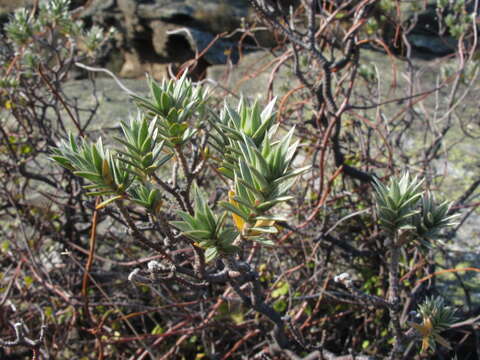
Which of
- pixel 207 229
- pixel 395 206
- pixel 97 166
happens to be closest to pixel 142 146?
pixel 97 166

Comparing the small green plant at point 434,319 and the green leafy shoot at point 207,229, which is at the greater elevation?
the green leafy shoot at point 207,229

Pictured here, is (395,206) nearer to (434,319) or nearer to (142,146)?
(434,319)

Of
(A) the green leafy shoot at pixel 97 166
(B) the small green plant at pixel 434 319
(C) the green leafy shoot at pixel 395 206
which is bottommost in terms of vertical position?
(B) the small green plant at pixel 434 319

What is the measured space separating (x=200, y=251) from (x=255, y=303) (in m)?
0.37

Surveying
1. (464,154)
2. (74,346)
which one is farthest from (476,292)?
(74,346)

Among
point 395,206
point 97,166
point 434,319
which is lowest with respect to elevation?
point 434,319

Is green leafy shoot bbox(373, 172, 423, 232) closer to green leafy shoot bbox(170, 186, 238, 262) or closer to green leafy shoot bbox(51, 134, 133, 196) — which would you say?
green leafy shoot bbox(170, 186, 238, 262)

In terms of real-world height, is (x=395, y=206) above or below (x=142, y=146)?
below

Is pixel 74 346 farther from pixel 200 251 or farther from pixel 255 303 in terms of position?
pixel 200 251

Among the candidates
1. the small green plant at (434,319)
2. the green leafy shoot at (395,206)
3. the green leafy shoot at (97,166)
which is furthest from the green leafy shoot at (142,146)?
the small green plant at (434,319)

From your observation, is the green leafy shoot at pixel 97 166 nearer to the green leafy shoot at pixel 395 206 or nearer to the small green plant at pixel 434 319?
the green leafy shoot at pixel 395 206

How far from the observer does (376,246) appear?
1.83m

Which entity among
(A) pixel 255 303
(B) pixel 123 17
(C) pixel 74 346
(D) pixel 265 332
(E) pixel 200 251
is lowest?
(C) pixel 74 346

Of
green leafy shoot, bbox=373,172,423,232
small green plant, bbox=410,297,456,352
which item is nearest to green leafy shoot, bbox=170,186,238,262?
green leafy shoot, bbox=373,172,423,232
